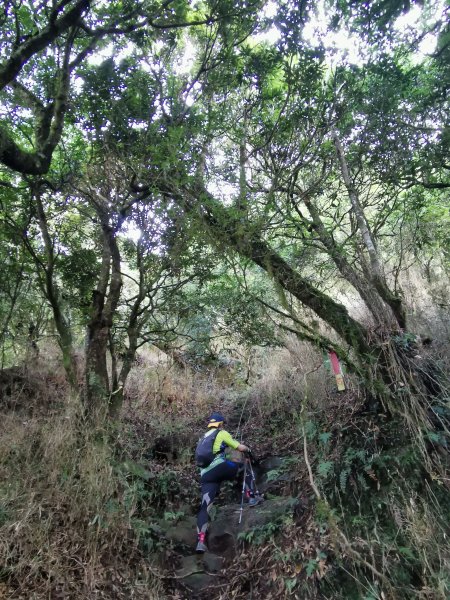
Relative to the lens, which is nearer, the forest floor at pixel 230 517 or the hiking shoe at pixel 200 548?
the forest floor at pixel 230 517

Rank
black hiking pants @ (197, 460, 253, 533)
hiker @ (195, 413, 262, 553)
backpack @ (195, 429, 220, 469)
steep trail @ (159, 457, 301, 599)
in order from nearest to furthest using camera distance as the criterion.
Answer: steep trail @ (159, 457, 301, 599)
black hiking pants @ (197, 460, 253, 533)
hiker @ (195, 413, 262, 553)
backpack @ (195, 429, 220, 469)

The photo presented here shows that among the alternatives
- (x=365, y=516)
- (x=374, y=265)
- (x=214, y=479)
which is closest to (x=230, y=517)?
(x=214, y=479)

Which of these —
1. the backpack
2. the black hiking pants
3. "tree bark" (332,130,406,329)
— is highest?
"tree bark" (332,130,406,329)

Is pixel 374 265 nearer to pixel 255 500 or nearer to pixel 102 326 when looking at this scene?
pixel 255 500

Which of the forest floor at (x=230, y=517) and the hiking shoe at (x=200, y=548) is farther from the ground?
the forest floor at (x=230, y=517)

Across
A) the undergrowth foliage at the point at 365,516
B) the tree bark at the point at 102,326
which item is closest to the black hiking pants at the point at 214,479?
the undergrowth foliage at the point at 365,516

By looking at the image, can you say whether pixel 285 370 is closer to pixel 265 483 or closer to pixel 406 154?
pixel 265 483

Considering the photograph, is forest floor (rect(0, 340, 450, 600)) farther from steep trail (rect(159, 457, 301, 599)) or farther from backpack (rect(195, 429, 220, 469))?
backpack (rect(195, 429, 220, 469))

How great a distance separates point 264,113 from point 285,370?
213 inches

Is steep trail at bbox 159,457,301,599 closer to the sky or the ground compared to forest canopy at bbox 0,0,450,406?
closer to the ground

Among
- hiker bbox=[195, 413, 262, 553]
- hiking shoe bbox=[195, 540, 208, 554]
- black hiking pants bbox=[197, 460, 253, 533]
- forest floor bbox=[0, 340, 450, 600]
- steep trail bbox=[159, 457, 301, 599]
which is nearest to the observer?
forest floor bbox=[0, 340, 450, 600]

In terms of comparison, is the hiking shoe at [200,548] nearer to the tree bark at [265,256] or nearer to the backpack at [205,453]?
the backpack at [205,453]

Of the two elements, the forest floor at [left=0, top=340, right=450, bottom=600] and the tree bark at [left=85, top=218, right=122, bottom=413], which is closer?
the forest floor at [left=0, top=340, right=450, bottom=600]

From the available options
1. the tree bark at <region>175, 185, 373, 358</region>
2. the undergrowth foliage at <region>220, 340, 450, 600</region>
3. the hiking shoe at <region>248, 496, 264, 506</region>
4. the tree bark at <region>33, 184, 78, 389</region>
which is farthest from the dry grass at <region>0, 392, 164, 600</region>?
the tree bark at <region>175, 185, 373, 358</region>
